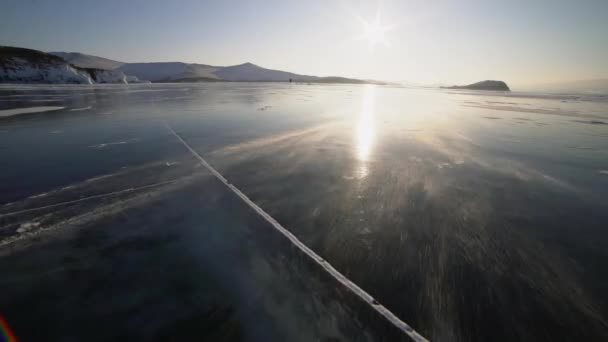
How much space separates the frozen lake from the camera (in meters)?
1.91

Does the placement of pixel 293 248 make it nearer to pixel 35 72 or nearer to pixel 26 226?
pixel 26 226

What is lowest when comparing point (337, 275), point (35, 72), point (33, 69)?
point (337, 275)

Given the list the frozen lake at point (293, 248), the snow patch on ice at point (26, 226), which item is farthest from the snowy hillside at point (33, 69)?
the snow patch on ice at point (26, 226)

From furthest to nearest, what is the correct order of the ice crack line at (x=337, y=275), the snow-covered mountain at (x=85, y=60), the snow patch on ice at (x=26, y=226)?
the snow-covered mountain at (x=85, y=60)
the snow patch on ice at (x=26, y=226)
the ice crack line at (x=337, y=275)

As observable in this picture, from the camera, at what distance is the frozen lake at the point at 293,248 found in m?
1.91

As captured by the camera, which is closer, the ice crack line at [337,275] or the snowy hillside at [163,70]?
the ice crack line at [337,275]

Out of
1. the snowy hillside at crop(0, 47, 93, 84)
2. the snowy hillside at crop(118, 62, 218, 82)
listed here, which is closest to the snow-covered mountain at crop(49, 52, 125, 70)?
the snowy hillside at crop(118, 62, 218, 82)

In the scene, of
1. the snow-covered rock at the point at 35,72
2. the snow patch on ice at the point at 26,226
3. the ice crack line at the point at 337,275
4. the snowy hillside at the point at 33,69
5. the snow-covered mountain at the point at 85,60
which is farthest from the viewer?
the snow-covered mountain at the point at 85,60

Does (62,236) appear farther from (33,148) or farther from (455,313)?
(33,148)

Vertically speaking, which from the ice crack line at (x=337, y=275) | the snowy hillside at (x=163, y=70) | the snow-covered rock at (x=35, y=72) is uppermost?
the snowy hillside at (x=163, y=70)

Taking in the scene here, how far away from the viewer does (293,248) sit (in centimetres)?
273

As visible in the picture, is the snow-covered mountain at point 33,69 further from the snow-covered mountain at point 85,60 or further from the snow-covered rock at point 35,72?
the snow-covered mountain at point 85,60

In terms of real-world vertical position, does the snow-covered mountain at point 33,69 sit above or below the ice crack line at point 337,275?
above

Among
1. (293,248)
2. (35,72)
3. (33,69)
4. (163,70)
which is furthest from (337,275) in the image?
(163,70)
